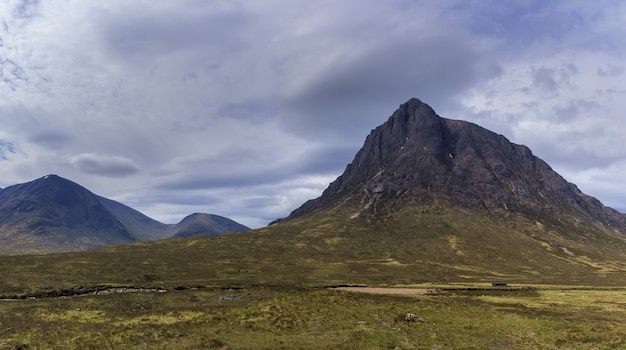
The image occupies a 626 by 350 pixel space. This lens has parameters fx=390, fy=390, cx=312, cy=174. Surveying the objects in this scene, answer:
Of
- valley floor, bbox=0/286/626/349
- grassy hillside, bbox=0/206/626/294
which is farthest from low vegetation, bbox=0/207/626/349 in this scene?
grassy hillside, bbox=0/206/626/294

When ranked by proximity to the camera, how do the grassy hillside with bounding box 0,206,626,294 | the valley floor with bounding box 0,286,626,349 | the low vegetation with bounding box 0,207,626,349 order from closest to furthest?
the valley floor with bounding box 0,286,626,349, the low vegetation with bounding box 0,207,626,349, the grassy hillside with bounding box 0,206,626,294

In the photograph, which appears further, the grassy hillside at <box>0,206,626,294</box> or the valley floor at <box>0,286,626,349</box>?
the grassy hillside at <box>0,206,626,294</box>

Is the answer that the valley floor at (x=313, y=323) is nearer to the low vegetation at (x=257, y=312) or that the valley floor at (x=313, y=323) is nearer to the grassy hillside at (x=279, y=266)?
the low vegetation at (x=257, y=312)

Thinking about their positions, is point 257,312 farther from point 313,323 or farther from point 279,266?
point 279,266

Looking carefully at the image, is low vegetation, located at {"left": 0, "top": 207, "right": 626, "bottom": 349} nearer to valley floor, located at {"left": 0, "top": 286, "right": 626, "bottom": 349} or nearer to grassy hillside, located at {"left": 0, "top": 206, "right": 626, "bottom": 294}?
valley floor, located at {"left": 0, "top": 286, "right": 626, "bottom": 349}

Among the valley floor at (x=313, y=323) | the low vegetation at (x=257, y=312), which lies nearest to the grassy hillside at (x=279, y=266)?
the low vegetation at (x=257, y=312)

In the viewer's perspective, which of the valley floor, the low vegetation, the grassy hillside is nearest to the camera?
the valley floor

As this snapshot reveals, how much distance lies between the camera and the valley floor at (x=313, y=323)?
38.9 metres

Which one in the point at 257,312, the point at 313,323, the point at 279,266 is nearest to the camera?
the point at 313,323

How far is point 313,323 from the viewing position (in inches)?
1871

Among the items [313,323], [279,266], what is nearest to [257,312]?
[313,323]

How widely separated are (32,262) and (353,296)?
104m

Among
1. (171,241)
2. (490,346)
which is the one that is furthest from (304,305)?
(171,241)

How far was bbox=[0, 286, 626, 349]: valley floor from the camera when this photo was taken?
38.9 m
